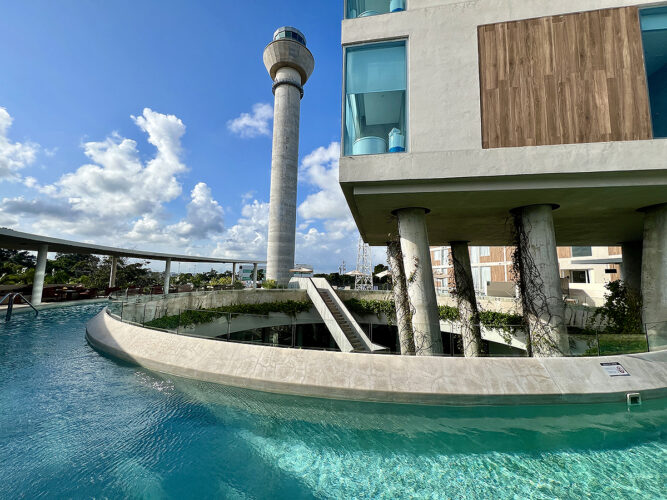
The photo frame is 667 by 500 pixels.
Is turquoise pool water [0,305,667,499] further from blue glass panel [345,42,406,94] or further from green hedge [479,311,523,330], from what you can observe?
blue glass panel [345,42,406,94]

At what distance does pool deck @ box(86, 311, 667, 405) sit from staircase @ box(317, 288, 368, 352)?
6.88 m

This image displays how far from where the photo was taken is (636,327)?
10.5m

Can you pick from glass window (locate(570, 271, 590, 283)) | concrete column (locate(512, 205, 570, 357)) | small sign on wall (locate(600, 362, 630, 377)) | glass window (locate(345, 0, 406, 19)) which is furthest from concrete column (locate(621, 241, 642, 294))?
glass window (locate(570, 271, 590, 283))

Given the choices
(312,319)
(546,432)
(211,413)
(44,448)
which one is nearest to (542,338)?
(546,432)

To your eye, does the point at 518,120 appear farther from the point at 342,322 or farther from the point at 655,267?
the point at 342,322

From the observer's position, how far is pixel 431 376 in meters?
7.66

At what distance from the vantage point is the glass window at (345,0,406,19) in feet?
33.3

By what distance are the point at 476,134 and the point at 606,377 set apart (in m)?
7.78

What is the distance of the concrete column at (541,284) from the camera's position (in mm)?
9219

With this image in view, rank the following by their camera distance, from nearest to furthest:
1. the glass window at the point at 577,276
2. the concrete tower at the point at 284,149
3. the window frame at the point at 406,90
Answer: the window frame at the point at 406,90
the concrete tower at the point at 284,149
the glass window at the point at 577,276

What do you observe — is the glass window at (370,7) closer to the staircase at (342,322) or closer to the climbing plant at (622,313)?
the climbing plant at (622,313)

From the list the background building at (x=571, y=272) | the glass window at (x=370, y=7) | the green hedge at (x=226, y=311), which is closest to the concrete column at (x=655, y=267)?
the background building at (x=571, y=272)

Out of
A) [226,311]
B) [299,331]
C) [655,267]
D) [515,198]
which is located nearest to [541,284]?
[515,198]

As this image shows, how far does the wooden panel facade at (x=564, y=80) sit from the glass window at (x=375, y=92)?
2543 mm
